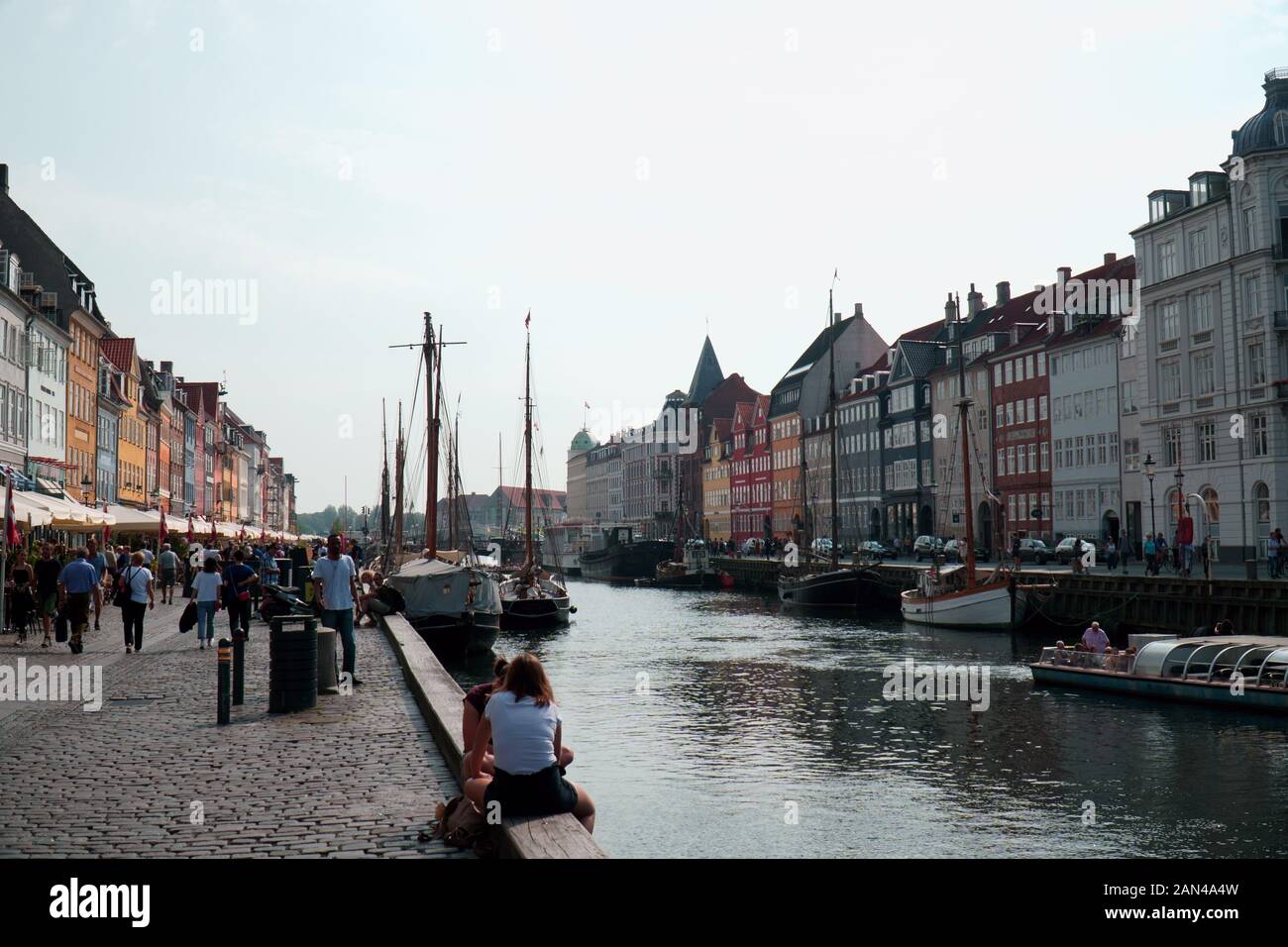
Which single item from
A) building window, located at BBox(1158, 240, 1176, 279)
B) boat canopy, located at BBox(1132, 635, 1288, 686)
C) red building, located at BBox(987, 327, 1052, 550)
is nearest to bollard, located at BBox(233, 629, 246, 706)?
boat canopy, located at BBox(1132, 635, 1288, 686)

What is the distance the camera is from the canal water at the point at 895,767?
16.5 metres

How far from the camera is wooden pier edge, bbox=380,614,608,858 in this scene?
7812 millimetres

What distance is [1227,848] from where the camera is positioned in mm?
15930

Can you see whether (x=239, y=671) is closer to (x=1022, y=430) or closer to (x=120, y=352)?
(x=1022, y=430)

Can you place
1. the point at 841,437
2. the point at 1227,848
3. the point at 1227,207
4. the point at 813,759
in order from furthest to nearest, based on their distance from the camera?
the point at 841,437 < the point at 1227,207 < the point at 813,759 < the point at 1227,848

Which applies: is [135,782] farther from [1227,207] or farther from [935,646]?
[1227,207]

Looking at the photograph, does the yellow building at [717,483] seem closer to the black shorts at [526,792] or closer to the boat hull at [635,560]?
the boat hull at [635,560]

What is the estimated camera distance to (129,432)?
277 feet

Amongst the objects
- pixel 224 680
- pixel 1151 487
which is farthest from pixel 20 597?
pixel 1151 487

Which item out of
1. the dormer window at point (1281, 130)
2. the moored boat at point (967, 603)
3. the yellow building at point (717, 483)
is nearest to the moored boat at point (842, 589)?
the moored boat at point (967, 603)

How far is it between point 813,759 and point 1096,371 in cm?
5754

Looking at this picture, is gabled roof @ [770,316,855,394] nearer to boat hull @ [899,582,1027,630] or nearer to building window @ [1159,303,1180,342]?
building window @ [1159,303,1180,342]

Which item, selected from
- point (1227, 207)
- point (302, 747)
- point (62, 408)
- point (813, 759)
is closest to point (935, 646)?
point (813, 759)
